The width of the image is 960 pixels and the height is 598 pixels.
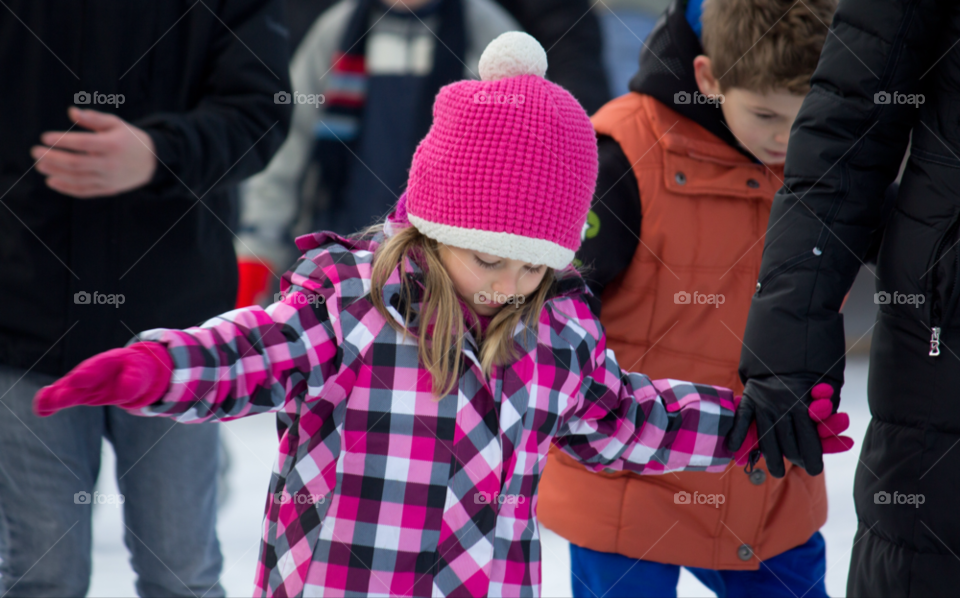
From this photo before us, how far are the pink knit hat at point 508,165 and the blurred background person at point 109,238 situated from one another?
489 mm

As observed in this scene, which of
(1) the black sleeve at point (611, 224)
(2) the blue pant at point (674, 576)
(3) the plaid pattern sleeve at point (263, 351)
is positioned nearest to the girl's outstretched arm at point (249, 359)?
(3) the plaid pattern sleeve at point (263, 351)

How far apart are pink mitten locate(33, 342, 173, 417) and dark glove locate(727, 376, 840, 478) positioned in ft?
2.57

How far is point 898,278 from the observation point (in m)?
1.18

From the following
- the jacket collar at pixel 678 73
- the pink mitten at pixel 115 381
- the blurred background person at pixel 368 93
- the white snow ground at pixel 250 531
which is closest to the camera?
the pink mitten at pixel 115 381

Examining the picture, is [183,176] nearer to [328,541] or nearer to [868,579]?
[328,541]

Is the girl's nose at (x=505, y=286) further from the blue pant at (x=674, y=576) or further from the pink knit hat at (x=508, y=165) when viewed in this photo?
the blue pant at (x=674, y=576)

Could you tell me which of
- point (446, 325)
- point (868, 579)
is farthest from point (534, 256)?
point (868, 579)

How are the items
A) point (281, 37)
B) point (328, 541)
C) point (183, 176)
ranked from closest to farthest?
1. point (328, 541)
2. point (183, 176)
3. point (281, 37)

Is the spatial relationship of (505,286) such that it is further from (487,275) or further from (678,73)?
(678,73)

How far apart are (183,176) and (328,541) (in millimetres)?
668

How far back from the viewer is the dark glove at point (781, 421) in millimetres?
1255

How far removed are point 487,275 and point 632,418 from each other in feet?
0.98

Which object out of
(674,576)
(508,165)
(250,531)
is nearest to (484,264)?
(508,165)

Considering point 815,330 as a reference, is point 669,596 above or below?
below
